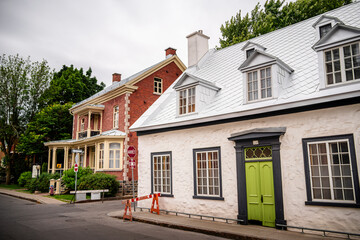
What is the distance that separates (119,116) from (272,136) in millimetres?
15912

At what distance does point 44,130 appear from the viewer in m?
32.9

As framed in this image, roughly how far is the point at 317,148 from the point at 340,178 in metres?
0.97

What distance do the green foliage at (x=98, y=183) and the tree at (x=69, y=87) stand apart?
69.7 ft

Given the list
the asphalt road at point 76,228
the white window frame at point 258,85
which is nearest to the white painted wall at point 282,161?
the white window frame at point 258,85

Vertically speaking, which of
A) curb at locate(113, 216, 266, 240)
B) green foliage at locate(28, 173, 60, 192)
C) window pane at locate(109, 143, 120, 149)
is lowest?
curb at locate(113, 216, 266, 240)

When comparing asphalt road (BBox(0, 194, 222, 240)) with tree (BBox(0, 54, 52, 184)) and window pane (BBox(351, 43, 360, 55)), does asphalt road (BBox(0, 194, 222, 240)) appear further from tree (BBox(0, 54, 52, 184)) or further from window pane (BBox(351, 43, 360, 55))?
tree (BBox(0, 54, 52, 184))

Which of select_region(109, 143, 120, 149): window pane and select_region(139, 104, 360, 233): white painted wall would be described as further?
select_region(109, 143, 120, 149): window pane

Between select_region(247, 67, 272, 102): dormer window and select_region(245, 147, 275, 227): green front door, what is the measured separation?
1823mm

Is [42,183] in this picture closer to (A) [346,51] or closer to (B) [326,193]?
(B) [326,193]

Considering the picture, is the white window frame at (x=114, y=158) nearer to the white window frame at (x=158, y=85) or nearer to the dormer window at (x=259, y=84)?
the white window frame at (x=158, y=85)

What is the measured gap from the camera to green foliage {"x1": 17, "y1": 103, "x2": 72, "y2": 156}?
1275 inches

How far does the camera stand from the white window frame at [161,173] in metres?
12.0

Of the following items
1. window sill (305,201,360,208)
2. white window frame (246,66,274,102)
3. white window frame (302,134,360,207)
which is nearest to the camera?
window sill (305,201,360,208)

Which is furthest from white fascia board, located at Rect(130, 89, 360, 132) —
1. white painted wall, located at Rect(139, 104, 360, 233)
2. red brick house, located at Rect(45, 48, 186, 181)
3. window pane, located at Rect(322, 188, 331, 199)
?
red brick house, located at Rect(45, 48, 186, 181)
